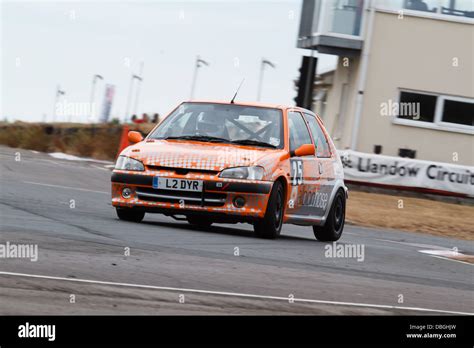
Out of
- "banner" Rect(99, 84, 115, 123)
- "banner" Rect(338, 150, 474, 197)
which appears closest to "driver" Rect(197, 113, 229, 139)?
"banner" Rect(338, 150, 474, 197)

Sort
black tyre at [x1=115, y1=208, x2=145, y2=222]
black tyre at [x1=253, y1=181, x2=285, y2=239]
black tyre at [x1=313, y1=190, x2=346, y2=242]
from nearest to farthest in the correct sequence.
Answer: black tyre at [x1=253, y1=181, x2=285, y2=239] < black tyre at [x1=115, y1=208, x2=145, y2=222] < black tyre at [x1=313, y1=190, x2=346, y2=242]

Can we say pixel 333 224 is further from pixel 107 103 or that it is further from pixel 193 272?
pixel 107 103

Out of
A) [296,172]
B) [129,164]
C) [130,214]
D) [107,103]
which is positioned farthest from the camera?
[107,103]

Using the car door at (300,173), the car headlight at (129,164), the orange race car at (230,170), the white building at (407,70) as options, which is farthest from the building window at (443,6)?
the car headlight at (129,164)

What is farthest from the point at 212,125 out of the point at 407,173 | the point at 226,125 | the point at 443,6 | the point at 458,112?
the point at 458,112

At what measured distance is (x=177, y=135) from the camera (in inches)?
561

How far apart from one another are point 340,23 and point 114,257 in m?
26.0

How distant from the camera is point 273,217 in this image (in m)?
13.4

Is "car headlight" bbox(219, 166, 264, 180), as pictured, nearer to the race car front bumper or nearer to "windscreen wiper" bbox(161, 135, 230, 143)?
the race car front bumper

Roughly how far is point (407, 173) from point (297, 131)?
57.0 ft

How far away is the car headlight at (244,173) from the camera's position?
519 inches

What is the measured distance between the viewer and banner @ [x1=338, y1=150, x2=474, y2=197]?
31.5 metres

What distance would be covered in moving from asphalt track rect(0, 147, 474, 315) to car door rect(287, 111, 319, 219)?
0.43 meters
